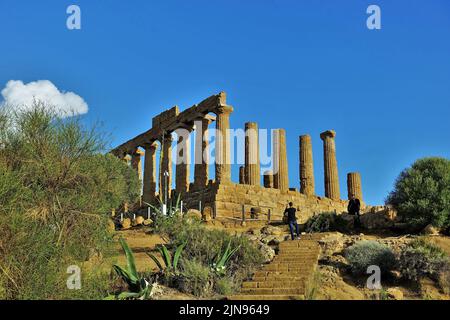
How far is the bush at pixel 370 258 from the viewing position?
17.5 meters

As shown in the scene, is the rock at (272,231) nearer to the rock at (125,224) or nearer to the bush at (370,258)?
the bush at (370,258)

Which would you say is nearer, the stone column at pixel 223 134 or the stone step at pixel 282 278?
the stone step at pixel 282 278

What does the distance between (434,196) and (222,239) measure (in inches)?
373

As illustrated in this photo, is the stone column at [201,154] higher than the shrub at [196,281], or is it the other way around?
the stone column at [201,154]

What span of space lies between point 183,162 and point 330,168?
425 inches

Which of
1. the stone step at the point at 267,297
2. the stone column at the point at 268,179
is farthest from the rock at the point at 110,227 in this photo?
the stone column at the point at 268,179

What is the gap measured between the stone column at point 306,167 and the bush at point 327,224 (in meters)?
15.5

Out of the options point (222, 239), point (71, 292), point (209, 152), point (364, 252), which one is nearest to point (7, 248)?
point (71, 292)

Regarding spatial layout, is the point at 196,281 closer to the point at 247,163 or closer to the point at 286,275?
the point at 286,275

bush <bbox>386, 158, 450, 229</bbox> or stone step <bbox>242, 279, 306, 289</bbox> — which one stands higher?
bush <bbox>386, 158, 450, 229</bbox>

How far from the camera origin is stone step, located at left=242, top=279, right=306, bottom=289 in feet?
47.5

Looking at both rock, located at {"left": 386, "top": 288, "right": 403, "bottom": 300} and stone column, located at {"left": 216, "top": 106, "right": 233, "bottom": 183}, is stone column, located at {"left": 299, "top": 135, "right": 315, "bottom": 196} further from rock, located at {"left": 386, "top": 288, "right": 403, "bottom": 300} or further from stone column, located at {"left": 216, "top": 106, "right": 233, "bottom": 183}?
rock, located at {"left": 386, "top": 288, "right": 403, "bottom": 300}

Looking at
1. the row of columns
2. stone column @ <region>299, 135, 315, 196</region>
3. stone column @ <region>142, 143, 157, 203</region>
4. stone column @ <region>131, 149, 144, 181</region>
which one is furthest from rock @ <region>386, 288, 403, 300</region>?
stone column @ <region>131, 149, 144, 181</region>
